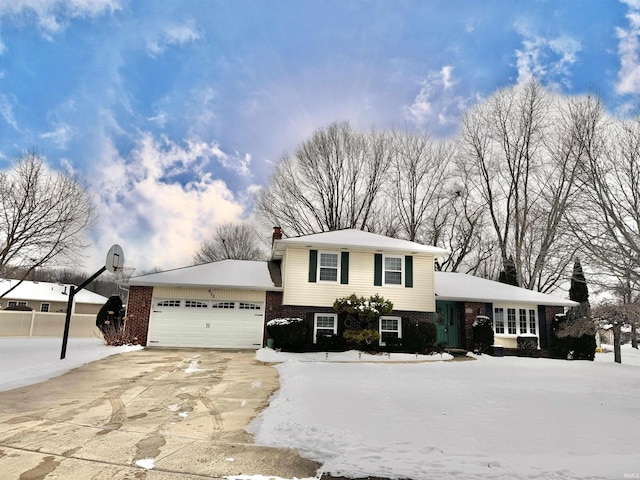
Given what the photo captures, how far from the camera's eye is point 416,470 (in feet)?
12.8

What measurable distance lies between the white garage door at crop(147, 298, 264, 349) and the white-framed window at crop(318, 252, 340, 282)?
302 centimetres

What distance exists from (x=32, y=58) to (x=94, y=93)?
2.23 m

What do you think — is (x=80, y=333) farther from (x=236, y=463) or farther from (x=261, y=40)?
(x=236, y=463)

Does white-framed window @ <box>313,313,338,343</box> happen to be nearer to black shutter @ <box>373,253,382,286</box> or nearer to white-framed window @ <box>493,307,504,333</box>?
black shutter @ <box>373,253,382,286</box>

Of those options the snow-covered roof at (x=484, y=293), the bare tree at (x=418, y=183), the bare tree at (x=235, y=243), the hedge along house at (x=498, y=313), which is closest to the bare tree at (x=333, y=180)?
the bare tree at (x=418, y=183)

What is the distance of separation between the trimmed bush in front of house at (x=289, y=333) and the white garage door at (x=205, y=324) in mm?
1819

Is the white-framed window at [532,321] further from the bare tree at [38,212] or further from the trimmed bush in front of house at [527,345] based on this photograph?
the bare tree at [38,212]

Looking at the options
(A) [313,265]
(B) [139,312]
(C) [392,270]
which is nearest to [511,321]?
(C) [392,270]

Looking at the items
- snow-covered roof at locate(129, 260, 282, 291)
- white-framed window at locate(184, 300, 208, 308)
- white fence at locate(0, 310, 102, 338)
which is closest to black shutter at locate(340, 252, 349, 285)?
snow-covered roof at locate(129, 260, 282, 291)

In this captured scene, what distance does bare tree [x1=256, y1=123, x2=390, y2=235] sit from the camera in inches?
1095

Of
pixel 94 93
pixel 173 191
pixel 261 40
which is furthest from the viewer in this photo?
pixel 173 191

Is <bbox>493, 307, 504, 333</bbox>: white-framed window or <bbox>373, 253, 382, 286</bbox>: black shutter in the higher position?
<bbox>373, 253, 382, 286</bbox>: black shutter

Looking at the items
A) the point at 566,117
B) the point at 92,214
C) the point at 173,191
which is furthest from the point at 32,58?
the point at 566,117

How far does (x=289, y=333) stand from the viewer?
14516mm
